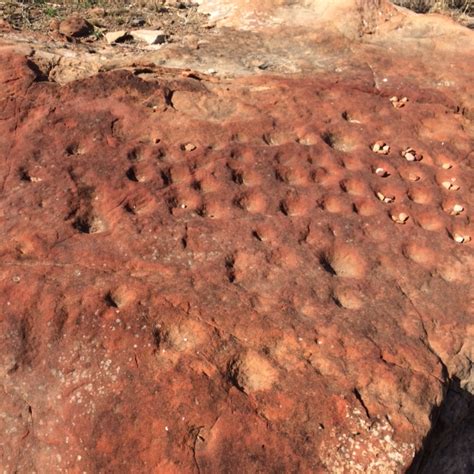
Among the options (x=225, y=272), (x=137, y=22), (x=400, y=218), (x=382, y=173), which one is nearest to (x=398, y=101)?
(x=382, y=173)

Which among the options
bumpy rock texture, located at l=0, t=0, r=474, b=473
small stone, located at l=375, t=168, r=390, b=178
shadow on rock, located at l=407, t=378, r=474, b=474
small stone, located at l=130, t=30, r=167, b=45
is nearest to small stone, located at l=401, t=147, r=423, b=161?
bumpy rock texture, located at l=0, t=0, r=474, b=473

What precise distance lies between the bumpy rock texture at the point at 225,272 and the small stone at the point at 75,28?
96cm

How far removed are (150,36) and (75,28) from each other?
0.58m

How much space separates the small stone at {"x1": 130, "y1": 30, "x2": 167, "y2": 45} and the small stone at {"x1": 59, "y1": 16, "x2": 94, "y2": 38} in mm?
369

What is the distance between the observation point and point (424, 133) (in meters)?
3.37

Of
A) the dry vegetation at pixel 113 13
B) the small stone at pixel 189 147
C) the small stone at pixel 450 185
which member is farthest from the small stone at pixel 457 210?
the dry vegetation at pixel 113 13

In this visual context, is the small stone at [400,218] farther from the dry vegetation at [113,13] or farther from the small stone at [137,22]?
the small stone at [137,22]

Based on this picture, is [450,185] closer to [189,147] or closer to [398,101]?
[398,101]

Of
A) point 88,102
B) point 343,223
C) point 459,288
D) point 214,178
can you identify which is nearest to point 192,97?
point 88,102

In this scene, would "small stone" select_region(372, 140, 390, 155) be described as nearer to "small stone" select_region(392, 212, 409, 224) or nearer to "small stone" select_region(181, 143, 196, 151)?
"small stone" select_region(392, 212, 409, 224)

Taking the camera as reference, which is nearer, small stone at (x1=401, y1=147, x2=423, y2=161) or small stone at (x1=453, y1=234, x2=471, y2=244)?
small stone at (x1=453, y1=234, x2=471, y2=244)

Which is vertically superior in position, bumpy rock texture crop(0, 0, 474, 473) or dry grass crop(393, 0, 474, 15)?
bumpy rock texture crop(0, 0, 474, 473)

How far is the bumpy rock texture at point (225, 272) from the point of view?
1.91 m

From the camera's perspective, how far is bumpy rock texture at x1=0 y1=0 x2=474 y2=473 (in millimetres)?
1908
